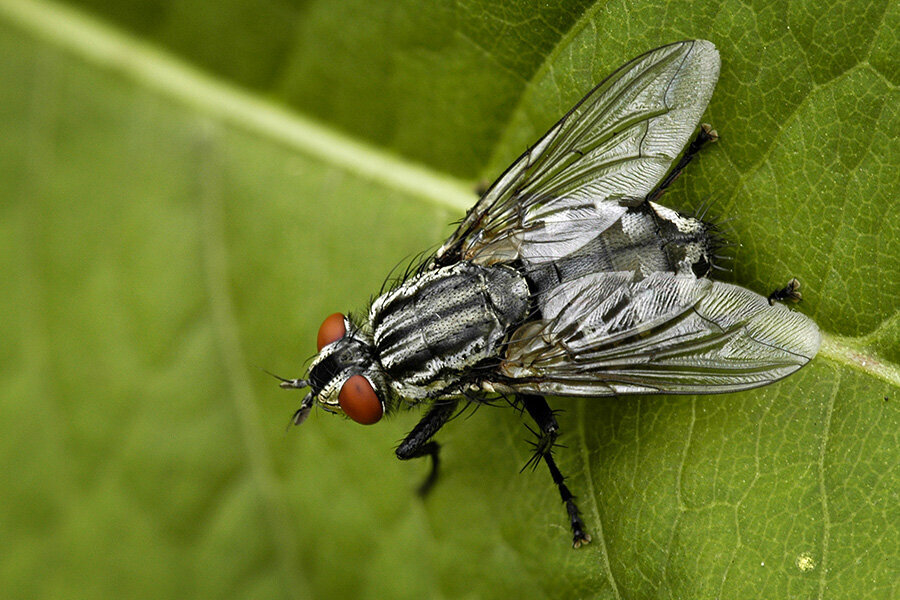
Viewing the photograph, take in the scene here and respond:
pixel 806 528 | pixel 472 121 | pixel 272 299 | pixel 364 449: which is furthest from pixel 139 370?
pixel 806 528

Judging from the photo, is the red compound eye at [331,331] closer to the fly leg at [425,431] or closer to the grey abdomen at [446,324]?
the grey abdomen at [446,324]

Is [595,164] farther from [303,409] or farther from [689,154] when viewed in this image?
[303,409]

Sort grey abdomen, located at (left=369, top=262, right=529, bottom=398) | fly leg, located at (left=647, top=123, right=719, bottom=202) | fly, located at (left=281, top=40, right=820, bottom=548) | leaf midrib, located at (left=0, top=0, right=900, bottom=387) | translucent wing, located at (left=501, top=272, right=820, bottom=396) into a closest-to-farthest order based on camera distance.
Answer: translucent wing, located at (left=501, top=272, right=820, bottom=396) → fly, located at (left=281, top=40, right=820, bottom=548) → fly leg, located at (left=647, top=123, right=719, bottom=202) → grey abdomen, located at (left=369, top=262, right=529, bottom=398) → leaf midrib, located at (left=0, top=0, right=900, bottom=387)

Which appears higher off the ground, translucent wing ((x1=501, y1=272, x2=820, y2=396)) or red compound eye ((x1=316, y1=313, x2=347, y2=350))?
translucent wing ((x1=501, y1=272, x2=820, y2=396))

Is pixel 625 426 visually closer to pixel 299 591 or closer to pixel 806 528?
pixel 806 528

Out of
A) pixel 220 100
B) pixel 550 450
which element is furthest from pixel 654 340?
pixel 220 100

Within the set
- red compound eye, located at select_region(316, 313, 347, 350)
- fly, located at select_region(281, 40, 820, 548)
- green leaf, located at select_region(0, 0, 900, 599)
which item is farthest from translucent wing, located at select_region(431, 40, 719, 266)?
red compound eye, located at select_region(316, 313, 347, 350)

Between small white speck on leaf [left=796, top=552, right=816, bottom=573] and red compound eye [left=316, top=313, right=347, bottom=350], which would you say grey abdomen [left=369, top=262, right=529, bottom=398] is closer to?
red compound eye [left=316, top=313, right=347, bottom=350]
